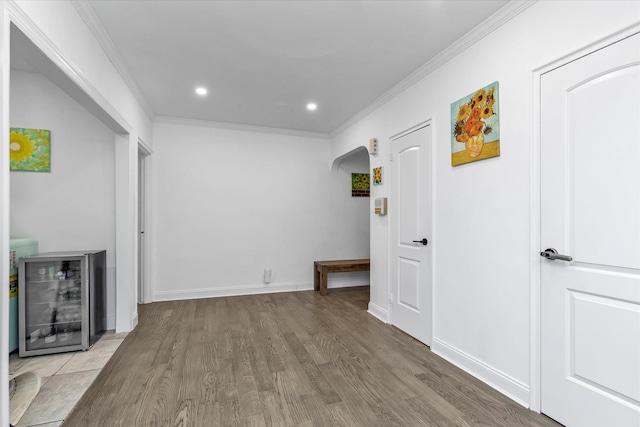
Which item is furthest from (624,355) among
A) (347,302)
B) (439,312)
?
(347,302)

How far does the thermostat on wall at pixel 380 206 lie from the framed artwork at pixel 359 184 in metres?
1.67

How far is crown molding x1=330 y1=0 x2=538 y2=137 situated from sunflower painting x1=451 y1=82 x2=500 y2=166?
406 millimetres

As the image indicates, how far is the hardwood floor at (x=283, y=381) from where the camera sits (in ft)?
6.01

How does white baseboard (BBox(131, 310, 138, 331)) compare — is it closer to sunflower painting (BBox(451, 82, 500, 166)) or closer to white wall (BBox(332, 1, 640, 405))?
A: white wall (BBox(332, 1, 640, 405))

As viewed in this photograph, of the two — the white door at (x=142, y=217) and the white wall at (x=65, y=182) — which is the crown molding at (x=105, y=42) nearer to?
the white wall at (x=65, y=182)

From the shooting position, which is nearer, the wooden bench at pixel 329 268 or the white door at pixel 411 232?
the white door at pixel 411 232

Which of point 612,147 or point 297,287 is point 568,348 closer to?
point 612,147

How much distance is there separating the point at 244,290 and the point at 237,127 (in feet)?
8.41

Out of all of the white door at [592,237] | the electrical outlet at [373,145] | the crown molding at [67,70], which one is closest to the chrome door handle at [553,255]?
the white door at [592,237]

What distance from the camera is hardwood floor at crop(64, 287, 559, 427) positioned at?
1.83 metres

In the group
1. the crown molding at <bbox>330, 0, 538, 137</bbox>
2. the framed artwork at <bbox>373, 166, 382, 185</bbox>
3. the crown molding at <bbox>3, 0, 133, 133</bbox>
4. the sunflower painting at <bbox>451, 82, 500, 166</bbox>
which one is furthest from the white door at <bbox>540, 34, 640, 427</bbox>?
the crown molding at <bbox>3, 0, 133, 133</bbox>

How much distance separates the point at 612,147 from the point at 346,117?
3.23m

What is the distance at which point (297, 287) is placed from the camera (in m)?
5.04

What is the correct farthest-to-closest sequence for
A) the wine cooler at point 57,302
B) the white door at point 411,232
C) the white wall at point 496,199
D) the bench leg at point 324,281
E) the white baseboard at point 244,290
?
the bench leg at point 324,281 → the white baseboard at point 244,290 → the white door at point 411,232 → the wine cooler at point 57,302 → the white wall at point 496,199
